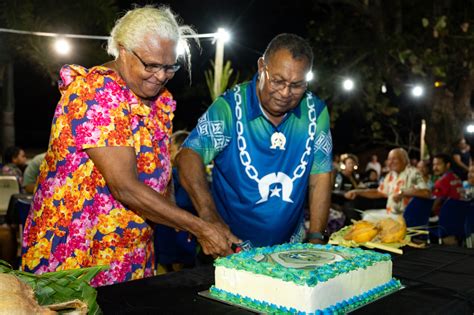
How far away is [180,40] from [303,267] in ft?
3.28

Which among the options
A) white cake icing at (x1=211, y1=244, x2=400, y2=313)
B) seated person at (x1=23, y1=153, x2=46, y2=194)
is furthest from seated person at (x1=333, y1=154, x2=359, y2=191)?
white cake icing at (x1=211, y1=244, x2=400, y2=313)

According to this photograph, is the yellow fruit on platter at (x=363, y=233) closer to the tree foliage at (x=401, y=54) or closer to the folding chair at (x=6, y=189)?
the folding chair at (x=6, y=189)

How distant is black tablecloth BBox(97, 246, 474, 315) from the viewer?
1366 mm

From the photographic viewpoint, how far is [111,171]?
68.2 inches

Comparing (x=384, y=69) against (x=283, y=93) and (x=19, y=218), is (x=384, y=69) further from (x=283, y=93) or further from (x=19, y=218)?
(x=283, y=93)

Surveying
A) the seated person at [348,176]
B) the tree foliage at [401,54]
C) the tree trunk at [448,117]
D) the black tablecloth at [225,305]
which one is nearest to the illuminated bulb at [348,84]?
the tree foliage at [401,54]

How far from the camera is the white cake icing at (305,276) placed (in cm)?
132

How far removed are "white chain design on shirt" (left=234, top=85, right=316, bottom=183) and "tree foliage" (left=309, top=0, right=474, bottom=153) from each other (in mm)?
7458

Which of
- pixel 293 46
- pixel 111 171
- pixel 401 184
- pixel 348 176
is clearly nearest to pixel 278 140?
pixel 293 46

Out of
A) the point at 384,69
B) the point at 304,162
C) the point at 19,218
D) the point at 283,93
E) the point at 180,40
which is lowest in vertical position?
the point at 19,218

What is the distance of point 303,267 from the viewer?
4.76 feet

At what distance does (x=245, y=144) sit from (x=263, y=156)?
0.10 m

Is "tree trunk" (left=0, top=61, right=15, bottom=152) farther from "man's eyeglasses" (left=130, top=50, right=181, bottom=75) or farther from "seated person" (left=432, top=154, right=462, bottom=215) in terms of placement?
"man's eyeglasses" (left=130, top=50, right=181, bottom=75)

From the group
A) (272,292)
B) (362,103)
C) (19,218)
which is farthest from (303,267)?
(362,103)
